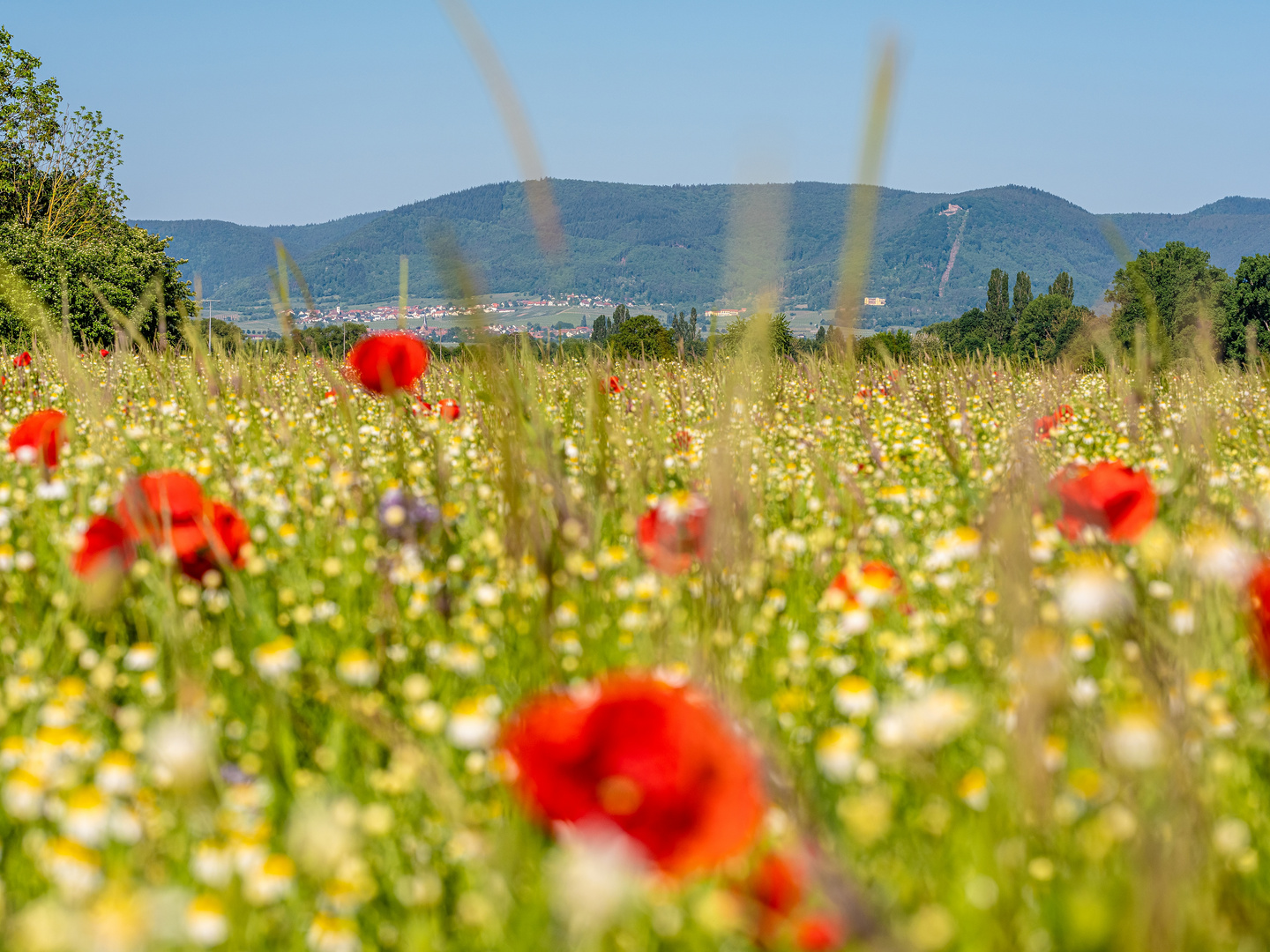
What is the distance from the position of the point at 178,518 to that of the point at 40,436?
117cm

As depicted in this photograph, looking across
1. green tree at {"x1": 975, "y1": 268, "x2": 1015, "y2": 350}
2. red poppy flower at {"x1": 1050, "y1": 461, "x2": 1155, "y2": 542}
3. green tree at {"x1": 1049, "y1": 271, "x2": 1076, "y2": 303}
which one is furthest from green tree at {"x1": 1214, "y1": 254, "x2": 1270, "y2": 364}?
red poppy flower at {"x1": 1050, "y1": 461, "x2": 1155, "y2": 542}

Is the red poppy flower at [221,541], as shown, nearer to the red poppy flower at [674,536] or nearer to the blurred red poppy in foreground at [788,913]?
the red poppy flower at [674,536]

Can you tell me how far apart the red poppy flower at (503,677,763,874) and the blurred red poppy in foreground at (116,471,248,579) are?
138cm

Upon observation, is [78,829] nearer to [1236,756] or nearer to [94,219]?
[1236,756]

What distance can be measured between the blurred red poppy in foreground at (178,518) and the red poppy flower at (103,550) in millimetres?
32

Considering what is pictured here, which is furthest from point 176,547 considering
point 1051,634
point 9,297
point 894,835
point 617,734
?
point 1051,634

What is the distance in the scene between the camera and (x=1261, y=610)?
4.93 ft

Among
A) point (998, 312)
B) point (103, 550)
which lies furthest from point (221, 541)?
point (998, 312)

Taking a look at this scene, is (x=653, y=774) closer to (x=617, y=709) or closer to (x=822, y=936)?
(x=617, y=709)

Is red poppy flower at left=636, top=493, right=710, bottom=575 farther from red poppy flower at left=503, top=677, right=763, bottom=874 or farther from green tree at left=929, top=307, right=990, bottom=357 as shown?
green tree at left=929, top=307, right=990, bottom=357

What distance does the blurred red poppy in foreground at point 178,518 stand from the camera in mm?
2215

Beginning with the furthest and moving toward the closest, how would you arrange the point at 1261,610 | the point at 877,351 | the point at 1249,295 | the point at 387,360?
the point at 1249,295 < the point at 877,351 < the point at 387,360 < the point at 1261,610

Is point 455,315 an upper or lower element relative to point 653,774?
upper

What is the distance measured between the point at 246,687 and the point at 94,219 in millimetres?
43417
